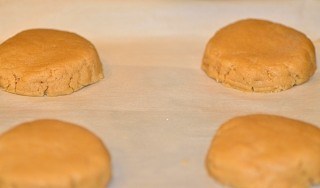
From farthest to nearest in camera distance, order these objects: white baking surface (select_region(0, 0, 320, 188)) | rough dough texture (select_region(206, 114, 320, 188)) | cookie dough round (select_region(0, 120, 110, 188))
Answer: white baking surface (select_region(0, 0, 320, 188))
rough dough texture (select_region(206, 114, 320, 188))
cookie dough round (select_region(0, 120, 110, 188))

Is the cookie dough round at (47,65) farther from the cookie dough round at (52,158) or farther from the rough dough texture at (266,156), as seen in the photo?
the rough dough texture at (266,156)

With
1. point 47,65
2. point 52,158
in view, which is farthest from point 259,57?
point 52,158

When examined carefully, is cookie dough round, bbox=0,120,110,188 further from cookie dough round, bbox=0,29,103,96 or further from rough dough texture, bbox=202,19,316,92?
rough dough texture, bbox=202,19,316,92

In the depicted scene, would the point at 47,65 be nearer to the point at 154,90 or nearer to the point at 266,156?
the point at 154,90

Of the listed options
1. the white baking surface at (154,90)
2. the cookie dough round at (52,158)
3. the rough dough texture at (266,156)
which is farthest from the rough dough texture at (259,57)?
the cookie dough round at (52,158)

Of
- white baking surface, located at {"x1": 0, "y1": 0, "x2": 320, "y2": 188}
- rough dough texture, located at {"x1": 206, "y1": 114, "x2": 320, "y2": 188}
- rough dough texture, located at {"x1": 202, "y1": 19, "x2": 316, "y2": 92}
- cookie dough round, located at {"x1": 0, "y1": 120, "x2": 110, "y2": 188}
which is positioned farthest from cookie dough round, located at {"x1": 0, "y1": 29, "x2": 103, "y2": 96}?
rough dough texture, located at {"x1": 206, "y1": 114, "x2": 320, "y2": 188}

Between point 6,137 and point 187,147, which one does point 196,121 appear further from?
point 6,137
